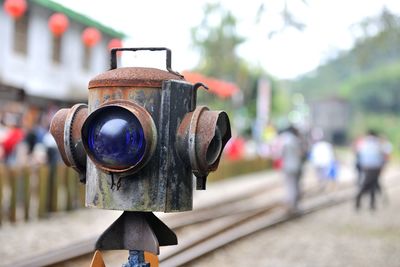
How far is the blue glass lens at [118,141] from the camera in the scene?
332 cm

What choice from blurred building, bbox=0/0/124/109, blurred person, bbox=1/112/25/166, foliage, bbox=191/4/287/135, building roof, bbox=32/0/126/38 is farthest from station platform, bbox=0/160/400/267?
foliage, bbox=191/4/287/135

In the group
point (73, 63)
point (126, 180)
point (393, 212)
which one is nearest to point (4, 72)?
point (73, 63)

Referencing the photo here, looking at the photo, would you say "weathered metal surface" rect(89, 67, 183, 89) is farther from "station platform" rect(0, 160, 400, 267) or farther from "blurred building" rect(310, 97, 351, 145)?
"blurred building" rect(310, 97, 351, 145)

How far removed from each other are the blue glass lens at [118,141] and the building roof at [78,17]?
17.6 m

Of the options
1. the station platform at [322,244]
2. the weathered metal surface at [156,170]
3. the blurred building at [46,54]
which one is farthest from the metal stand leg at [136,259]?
the blurred building at [46,54]

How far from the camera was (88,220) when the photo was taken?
439 inches

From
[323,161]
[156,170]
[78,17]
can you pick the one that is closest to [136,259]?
[156,170]

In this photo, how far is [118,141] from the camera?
10.9 feet

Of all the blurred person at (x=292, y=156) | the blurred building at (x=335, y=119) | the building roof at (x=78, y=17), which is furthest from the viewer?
the blurred building at (x=335, y=119)

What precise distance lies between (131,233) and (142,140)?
2.12ft

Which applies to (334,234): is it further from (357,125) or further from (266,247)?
(357,125)

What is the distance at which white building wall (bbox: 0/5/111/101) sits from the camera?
21.0 m

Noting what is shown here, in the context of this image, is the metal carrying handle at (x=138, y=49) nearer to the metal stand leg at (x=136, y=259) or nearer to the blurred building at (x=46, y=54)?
the metal stand leg at (x=136, y=259)

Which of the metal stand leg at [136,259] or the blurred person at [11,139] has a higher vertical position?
the blurred person at [11,139]
